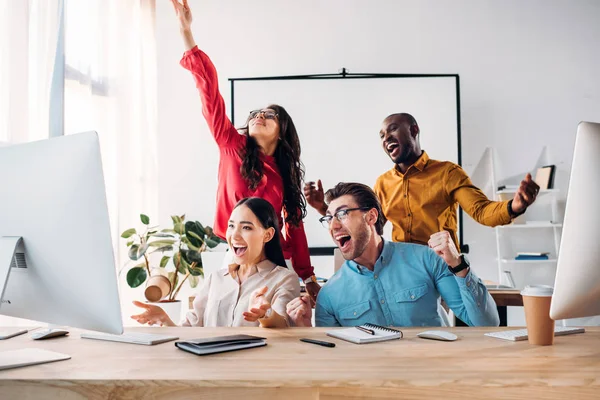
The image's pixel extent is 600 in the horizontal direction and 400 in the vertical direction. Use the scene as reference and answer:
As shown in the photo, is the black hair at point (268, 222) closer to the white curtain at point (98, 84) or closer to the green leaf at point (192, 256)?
the white curtain at point (98, 84)

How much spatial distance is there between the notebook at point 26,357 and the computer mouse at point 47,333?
15 cm

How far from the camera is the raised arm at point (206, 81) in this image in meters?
2.46

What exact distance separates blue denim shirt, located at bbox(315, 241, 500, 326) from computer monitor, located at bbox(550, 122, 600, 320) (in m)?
0.79

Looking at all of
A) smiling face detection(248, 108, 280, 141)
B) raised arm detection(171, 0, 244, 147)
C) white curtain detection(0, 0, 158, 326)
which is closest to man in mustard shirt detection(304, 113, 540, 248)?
smiling face detection(248, 108, 280, 141)

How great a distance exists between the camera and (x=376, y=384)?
36.3 inches

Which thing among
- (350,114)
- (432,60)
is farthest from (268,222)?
(432,60)

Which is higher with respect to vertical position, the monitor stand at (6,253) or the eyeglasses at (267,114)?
the eyeglasses at (267,114)

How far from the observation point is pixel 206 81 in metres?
2.51

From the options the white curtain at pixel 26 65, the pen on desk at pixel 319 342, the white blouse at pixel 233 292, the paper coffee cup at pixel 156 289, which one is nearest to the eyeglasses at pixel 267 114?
the white blouse at pixel 233 292

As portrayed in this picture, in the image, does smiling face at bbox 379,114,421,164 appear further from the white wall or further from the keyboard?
the keyboard

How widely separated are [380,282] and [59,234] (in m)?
1.14

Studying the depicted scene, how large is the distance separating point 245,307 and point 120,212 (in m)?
2.04

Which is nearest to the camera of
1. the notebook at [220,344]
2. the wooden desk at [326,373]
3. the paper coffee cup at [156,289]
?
the wooden desk at [326,373]

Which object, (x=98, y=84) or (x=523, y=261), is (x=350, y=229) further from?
(x=523, y=261)
